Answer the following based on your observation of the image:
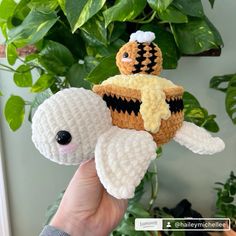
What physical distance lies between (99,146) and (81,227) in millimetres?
264

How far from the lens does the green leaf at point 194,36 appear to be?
73 centimetres

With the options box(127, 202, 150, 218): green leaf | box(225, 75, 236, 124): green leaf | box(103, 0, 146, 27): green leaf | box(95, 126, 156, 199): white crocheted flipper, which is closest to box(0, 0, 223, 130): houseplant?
box(103, 0, 146, 27): green leaf

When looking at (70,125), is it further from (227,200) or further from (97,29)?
(227,200)

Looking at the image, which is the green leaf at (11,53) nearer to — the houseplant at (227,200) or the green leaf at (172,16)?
the green leaf at (172,16)

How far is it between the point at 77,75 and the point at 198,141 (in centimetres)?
42

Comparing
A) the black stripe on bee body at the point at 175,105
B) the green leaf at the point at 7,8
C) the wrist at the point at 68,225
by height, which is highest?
the green leaf at the point at 7,8

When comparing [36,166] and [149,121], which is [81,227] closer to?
[149,121]

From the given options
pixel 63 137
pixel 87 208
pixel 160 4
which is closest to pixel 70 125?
pixel 63 137

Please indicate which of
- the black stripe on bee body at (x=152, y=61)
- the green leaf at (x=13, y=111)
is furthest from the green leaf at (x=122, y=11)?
the green leaf at (x=13, y=111)

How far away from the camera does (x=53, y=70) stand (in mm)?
788

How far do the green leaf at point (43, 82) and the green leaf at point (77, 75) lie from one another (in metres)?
0.13

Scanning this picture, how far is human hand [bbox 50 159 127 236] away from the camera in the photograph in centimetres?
49

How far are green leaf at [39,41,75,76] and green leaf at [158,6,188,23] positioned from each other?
0.26 metres

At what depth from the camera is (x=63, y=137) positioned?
1.10 ft
